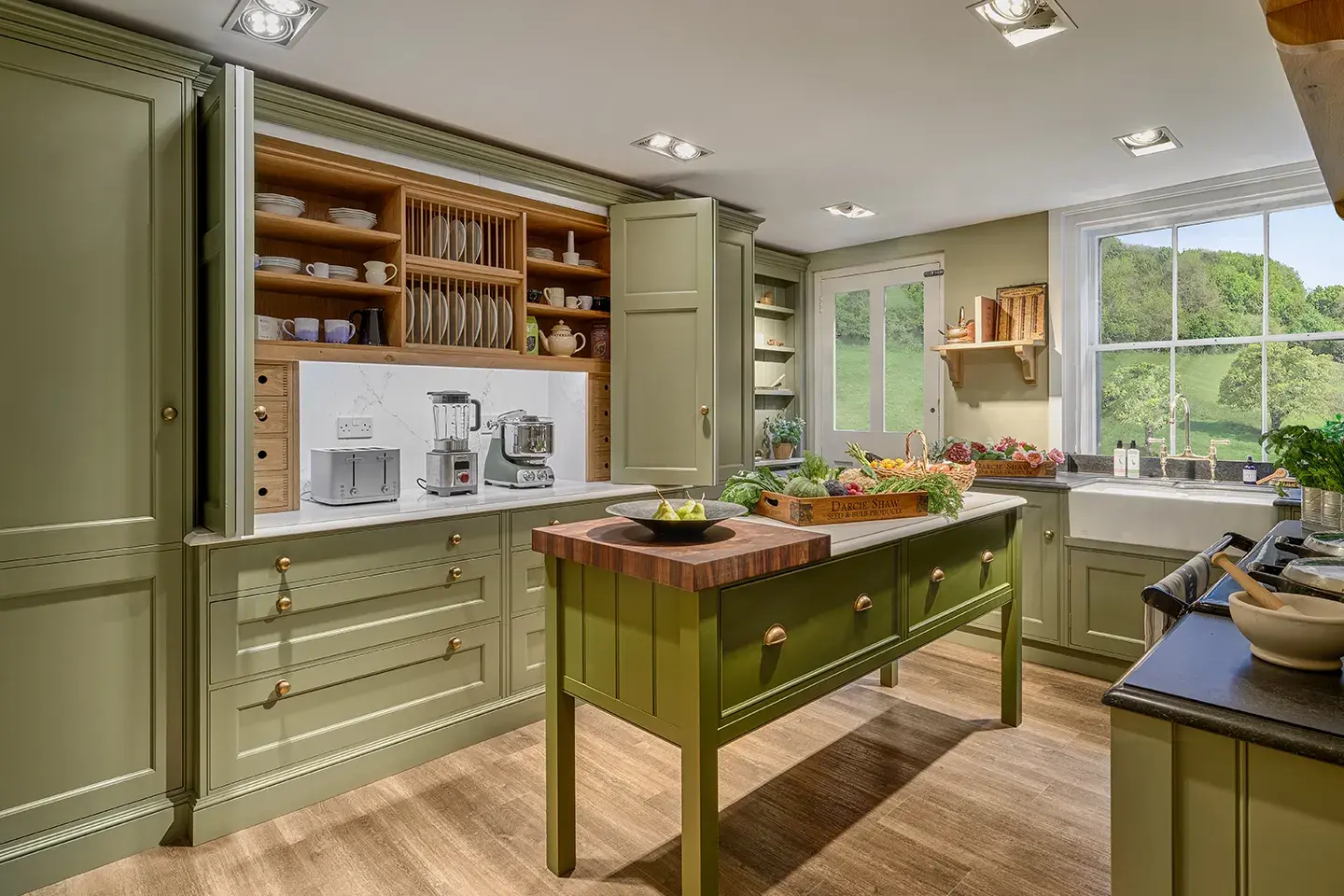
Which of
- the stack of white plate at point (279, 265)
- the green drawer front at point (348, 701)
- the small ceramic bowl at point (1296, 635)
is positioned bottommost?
→ the green drawer front at point (348, 701)

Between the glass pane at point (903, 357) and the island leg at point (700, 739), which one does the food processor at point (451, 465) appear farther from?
the glass pane at point (903, 357)

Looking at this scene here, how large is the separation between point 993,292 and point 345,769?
4236 mm

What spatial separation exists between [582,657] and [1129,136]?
10.3ft

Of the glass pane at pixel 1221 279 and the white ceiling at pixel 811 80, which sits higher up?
the white ceiling at pixel 811 80

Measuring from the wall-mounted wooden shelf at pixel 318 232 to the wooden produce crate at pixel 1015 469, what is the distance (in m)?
3.17

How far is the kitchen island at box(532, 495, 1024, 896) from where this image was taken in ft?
5.60

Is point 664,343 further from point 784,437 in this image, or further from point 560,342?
point 784,437

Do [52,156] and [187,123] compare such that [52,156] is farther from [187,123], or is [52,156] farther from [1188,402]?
[1188,402]

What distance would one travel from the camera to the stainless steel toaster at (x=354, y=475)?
2.79 m

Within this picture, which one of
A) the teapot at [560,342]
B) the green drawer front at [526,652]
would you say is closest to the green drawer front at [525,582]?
the green drawer front at [526,652]

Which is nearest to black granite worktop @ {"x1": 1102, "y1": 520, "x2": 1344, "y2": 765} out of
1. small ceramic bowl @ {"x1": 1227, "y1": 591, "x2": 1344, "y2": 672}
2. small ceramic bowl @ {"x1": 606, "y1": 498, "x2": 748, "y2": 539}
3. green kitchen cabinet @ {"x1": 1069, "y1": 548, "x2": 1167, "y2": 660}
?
small ceramic bowl @ {"x1": 1227, "y1": 591, "x2": 1344, "y2": 672}

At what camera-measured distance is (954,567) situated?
2580mm

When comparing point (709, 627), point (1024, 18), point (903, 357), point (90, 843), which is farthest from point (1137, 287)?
point (90, 843)

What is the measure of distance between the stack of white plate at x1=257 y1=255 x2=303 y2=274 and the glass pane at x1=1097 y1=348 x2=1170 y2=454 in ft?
13.7
